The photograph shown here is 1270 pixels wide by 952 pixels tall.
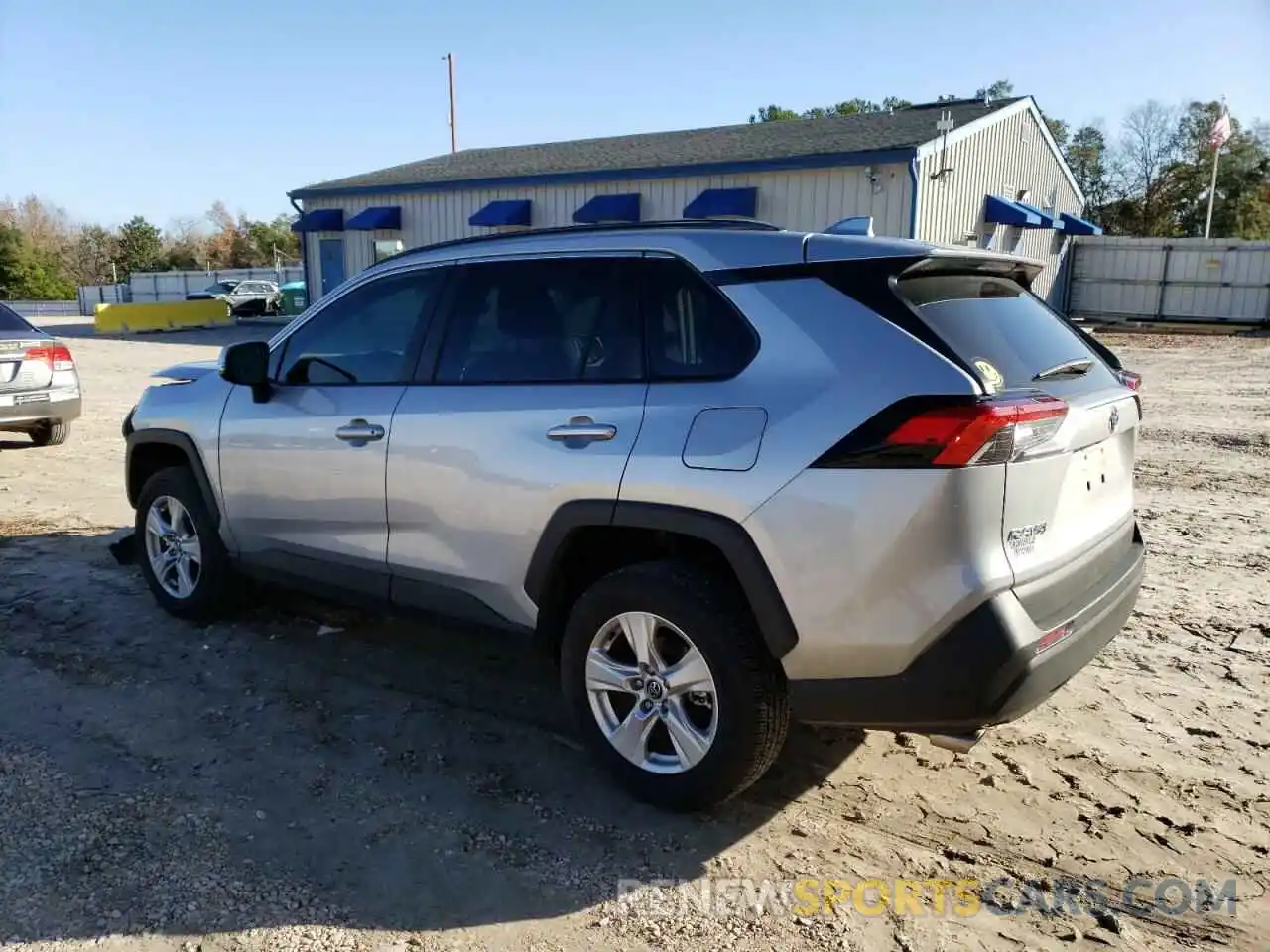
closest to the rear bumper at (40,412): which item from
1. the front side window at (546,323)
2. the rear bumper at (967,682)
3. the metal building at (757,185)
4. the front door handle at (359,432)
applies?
the front door handle at (359,432)

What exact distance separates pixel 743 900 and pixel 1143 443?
8.39 metres

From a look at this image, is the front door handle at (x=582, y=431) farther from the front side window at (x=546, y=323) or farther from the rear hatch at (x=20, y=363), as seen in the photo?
the rear hatch at (x=20, y=363)

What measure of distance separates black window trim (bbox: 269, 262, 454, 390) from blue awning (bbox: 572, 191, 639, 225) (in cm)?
1691

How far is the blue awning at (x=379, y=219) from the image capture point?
82.4 ft

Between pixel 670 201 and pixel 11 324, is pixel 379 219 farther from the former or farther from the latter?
pixel 11 324

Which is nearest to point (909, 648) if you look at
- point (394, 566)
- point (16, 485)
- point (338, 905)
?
point (338, 905)

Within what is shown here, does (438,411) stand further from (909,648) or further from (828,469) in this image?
(909,648)

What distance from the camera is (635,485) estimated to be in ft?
10.3

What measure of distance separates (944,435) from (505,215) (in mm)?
21216

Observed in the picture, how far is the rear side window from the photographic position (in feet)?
10.1

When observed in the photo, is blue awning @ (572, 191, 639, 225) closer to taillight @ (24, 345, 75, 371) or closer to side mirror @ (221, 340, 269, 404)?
taillight @ (24, 345, 75, 371)

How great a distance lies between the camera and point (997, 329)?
3.08 m

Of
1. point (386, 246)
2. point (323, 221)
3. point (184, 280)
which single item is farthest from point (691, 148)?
point (184, 280)

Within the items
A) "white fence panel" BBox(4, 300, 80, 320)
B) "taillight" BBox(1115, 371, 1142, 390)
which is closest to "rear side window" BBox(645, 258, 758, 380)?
"taillight" BBox(1115, 371, 1142, 390)
